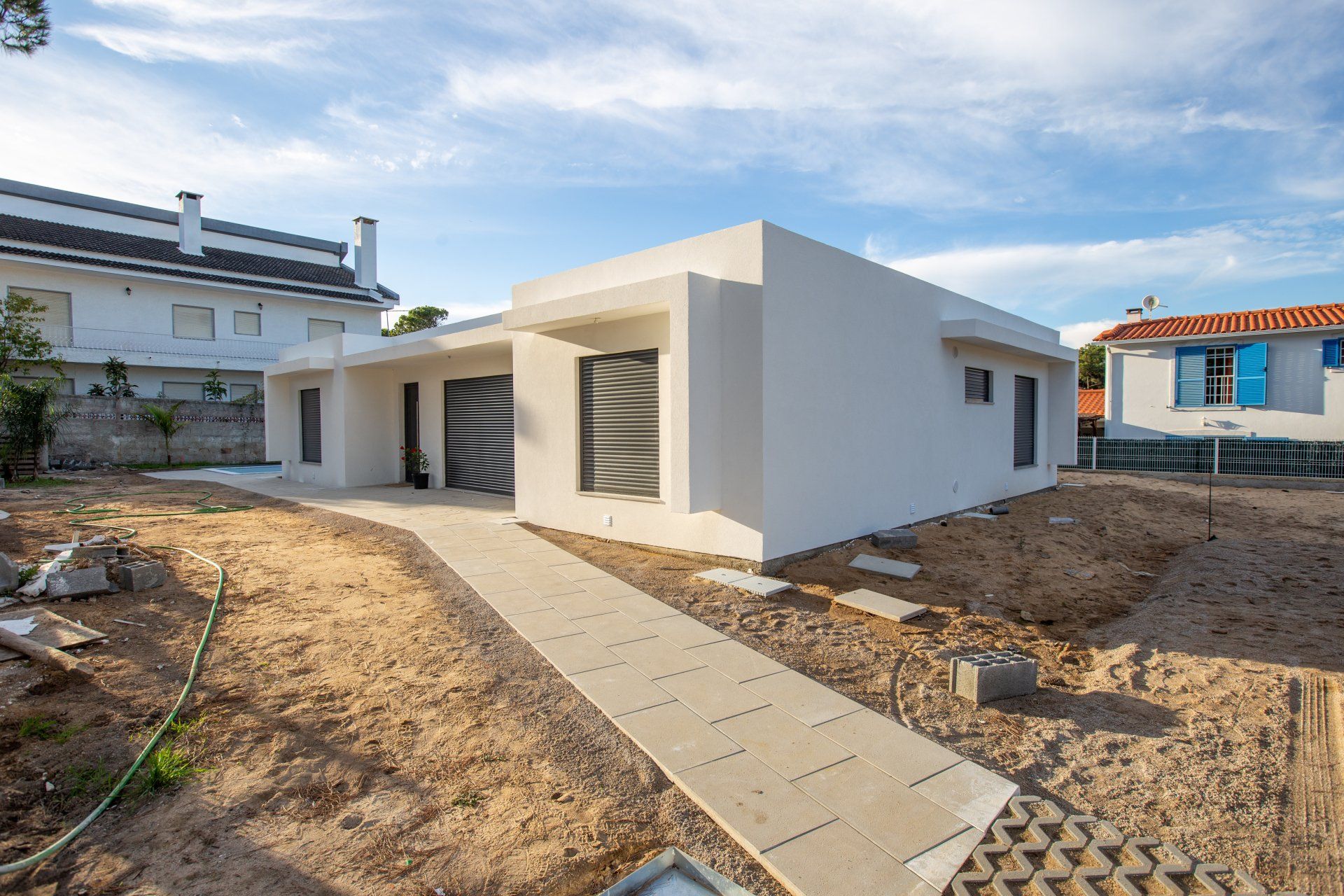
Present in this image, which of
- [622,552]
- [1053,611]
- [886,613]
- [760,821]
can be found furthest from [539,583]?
[1053,611]

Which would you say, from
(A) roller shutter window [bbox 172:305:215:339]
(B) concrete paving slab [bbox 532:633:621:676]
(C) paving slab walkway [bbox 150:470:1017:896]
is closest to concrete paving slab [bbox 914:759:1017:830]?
(C) paving slab walkway [bbox 150:470:1017:896]

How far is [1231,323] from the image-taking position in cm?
1866

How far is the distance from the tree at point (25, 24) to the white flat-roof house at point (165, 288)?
2021 centimetres

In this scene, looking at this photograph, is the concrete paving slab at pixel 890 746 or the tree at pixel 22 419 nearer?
the concrete paving slab at pixel 890 746

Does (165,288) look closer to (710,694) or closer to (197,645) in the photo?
(197,645)

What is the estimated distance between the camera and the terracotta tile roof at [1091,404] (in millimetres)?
25547

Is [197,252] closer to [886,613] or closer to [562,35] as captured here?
[562,35]

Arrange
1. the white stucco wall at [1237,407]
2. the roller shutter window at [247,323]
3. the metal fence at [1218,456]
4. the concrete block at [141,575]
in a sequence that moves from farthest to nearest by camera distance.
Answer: the roller shutter window at [247,323] → the white stucco wall at [1237,407] → the metal fence at [1218,456] → the concrete block at [141,575]

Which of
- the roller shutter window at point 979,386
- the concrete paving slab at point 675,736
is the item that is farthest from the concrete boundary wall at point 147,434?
the concrete paving slab at point 675,736

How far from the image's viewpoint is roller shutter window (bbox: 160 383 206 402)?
23.6m

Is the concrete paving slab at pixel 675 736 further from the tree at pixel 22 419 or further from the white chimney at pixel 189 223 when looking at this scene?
the white chimney at pixel 189 223

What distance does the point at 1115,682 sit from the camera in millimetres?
4242

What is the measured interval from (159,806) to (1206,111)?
14096 millimetres

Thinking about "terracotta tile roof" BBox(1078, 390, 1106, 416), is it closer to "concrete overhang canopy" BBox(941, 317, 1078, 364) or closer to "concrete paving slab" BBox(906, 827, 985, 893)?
"concrete overhang canopy" BBox(941, 317, 1078, 364)
